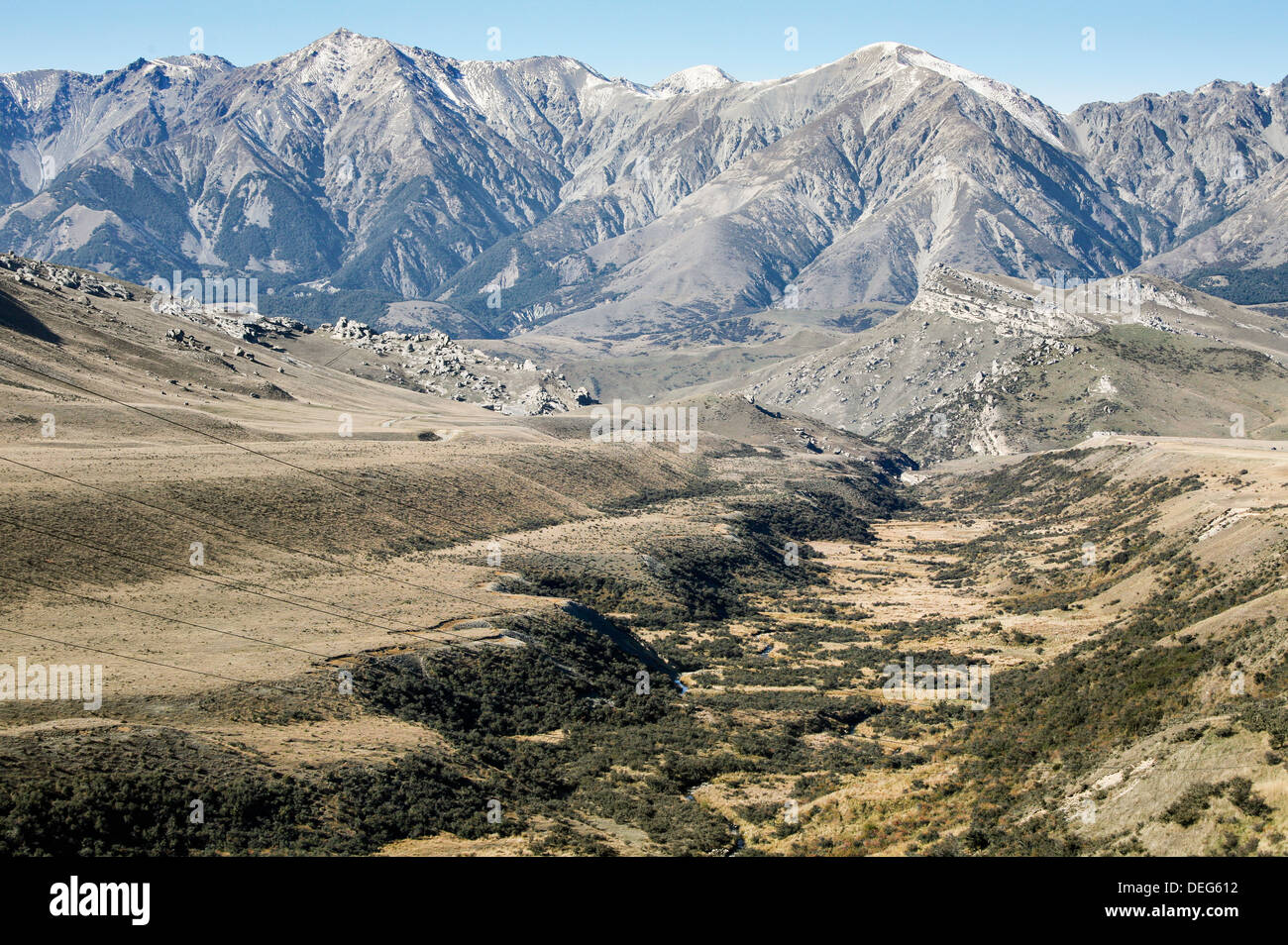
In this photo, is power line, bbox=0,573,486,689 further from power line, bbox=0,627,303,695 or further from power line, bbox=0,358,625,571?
power line, bbox=0,358,625,571

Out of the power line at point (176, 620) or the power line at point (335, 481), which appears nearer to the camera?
the power line at point (176, 620)

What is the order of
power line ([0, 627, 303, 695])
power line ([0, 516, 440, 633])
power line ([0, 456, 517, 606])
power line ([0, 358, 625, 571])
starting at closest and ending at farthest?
1. power line ([0, 627, 303, 695])
2. power line ([0, 516, 440, 633])
3. power line ([0, 456, 517, 606])
4. power line ([0, 358, 625, 571])

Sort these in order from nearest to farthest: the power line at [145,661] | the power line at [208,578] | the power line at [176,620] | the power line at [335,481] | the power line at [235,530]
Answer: the power line at [145,661]
the power line at [176,620]
the power line at [208,578]
the power line at [235,530]
the power line at [335,481]

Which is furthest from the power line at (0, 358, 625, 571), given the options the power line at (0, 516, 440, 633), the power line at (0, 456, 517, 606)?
the power line at (0, 516, 440, 633)

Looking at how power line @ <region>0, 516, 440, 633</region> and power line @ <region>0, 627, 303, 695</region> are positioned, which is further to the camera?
power line @ <region>0, 516, 440, 633</region>

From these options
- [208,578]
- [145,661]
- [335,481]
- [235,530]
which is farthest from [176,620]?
[335,481]

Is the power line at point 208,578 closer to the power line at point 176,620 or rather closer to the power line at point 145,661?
the power line at point 176,620

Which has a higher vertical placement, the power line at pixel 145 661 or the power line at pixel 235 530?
the power line at pixel 235 530

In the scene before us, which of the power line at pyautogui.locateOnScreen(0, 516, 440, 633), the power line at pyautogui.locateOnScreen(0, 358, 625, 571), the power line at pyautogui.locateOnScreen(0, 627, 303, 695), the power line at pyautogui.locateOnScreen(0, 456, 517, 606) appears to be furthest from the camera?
the power line at pyautogui.locateOnScreen(0, 358, 625, 571)

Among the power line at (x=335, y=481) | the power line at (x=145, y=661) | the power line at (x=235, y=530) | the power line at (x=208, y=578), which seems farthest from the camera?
the power line at (x=335, y=481)

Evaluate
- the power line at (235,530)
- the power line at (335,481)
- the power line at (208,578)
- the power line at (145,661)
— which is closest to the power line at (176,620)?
the power line at (145,661)
